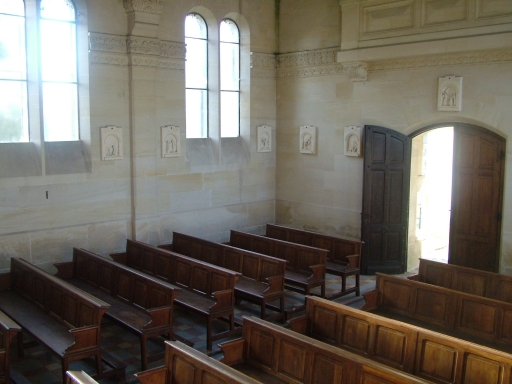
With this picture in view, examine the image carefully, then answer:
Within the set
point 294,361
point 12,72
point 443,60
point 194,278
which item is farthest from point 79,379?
point 443,60

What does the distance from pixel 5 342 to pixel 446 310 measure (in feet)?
18.4

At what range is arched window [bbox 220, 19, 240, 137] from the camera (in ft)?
42.6

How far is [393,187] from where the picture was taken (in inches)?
453

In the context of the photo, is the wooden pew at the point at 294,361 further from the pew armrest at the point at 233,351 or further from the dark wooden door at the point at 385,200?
the dark wooden door at the point at 385,200

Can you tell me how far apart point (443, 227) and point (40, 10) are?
11.4m

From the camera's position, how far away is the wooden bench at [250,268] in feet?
28.6

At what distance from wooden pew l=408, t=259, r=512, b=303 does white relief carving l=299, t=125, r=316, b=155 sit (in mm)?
4790

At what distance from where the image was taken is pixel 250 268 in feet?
31.3

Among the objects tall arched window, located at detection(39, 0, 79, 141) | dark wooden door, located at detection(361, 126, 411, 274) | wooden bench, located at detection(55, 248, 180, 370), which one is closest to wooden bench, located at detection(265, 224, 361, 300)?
dark wooden door, located at detection(361, 126, 411, 274)

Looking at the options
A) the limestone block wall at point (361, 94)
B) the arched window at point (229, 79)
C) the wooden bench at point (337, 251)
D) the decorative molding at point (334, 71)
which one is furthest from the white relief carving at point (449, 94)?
the arched window at point (229, 79)

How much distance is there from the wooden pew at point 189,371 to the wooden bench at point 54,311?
4.65ft

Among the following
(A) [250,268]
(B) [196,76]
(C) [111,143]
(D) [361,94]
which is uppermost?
(B) [196,76]

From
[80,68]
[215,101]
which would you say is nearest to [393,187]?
[215,101]

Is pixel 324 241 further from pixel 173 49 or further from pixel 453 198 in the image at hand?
pixel 173 49
